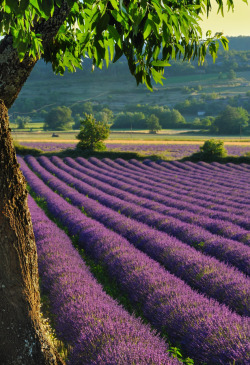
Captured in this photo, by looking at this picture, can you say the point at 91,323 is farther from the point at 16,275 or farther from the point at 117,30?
the point at 117,30

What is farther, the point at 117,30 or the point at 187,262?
the point at 187,262

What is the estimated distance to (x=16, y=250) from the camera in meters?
2.44

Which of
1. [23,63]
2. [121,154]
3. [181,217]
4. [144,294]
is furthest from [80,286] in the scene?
[121,154]

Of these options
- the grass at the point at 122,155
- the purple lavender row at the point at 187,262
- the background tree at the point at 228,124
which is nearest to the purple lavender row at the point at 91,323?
the purple lavender row at the point at 187,262

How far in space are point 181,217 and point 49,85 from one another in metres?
191

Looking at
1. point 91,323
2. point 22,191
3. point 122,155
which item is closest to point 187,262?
point 91,323

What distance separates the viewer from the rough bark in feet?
7.82

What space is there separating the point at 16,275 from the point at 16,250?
7.5 inches

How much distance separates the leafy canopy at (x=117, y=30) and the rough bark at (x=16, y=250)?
0.15m

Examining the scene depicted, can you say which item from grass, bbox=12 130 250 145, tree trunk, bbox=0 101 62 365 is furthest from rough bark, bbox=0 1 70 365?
grass, bbox=12 130 250 145

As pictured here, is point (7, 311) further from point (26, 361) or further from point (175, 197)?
point (175, 197)

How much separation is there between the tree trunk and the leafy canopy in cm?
60

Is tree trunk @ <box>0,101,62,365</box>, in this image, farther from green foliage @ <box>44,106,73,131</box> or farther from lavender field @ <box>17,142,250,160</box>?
green foliage @ <box>44,106,73,131</box>

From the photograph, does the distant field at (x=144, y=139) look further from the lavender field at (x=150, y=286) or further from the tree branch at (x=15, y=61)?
the tree branch at (x=15, y=61)
